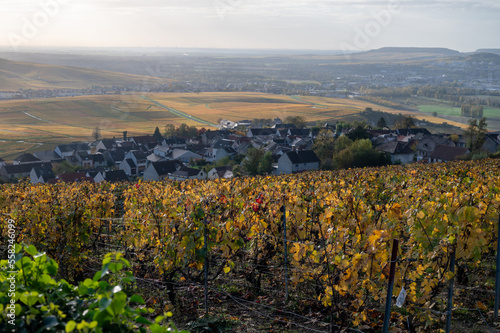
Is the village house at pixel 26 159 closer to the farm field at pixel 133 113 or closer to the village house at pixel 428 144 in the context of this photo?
the farm field at pixel 133 113

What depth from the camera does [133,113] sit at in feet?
400

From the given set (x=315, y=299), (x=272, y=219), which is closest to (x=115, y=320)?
(x=315, y=299)

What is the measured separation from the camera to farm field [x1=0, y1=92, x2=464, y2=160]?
91.6m

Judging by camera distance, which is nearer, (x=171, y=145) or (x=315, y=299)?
(x=315, y=299)

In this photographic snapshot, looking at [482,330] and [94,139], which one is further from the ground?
[482,330]

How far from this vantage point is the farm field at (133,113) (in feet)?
300

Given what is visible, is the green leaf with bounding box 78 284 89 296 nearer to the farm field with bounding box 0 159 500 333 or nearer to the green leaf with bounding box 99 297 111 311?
the green leaf with bounding box 99 297 111 311

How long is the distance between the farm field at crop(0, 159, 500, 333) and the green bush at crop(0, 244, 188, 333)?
2.82 metres

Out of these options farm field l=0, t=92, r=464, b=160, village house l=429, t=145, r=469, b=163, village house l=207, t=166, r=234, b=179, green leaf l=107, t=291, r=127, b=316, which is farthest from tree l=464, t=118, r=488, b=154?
green leaf l=107, t=291, r=127, b=316

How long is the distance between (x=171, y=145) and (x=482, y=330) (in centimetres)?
7546

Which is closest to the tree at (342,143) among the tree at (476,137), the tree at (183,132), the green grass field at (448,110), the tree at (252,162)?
the tree at (252,162)

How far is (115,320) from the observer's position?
216cm

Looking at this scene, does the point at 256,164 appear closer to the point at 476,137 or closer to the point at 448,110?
the point at 476,137

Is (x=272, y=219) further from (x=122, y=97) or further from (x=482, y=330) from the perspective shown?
(x=122, y=97)
